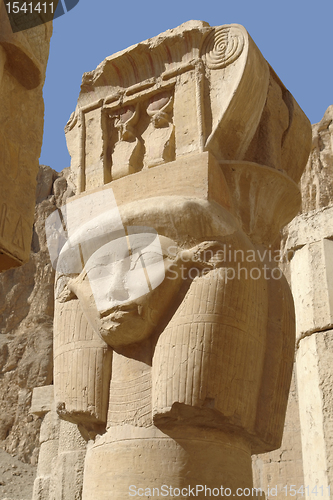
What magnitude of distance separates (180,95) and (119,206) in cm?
87

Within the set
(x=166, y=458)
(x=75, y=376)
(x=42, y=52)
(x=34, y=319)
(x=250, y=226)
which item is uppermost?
(x=34, y=319)

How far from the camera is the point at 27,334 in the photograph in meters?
15.0

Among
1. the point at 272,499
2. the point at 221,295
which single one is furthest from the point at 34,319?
the point at 221,295

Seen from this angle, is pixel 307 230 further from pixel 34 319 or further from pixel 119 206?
pixel 34 319

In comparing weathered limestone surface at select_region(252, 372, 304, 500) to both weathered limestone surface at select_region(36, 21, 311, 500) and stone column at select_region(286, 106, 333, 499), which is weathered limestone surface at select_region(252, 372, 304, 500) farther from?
weathered limestone surface at select_region(36, 21, 311, 500)

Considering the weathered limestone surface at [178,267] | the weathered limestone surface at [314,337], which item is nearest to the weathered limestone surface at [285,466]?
the weathered limestone surface at [314,337]

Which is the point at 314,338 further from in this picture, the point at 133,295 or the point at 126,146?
the point at 126,146

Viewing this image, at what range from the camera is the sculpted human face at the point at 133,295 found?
3314 mm

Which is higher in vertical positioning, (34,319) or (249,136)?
(34,319)

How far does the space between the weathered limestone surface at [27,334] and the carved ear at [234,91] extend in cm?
1138

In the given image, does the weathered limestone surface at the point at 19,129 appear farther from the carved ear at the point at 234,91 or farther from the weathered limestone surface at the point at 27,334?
the weathered limestone surface at the point at 27,334

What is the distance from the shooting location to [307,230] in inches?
180

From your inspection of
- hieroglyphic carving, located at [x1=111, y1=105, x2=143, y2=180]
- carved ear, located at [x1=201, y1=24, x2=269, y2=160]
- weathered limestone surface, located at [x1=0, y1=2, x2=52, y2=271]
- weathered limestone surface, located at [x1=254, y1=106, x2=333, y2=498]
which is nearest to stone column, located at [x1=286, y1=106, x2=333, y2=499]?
weathered limestone surface, located at [x1=254, y1=106, x2=333, y2=498]

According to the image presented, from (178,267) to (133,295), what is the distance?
11.3 inches
